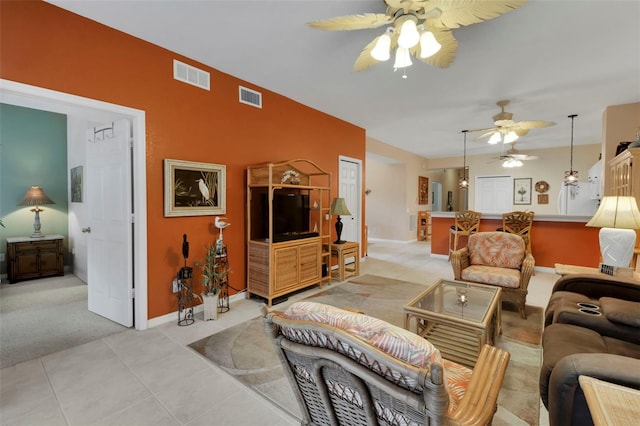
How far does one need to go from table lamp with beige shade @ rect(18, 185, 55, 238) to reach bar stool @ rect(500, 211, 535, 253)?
797cm

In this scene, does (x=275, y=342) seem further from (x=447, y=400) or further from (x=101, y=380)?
(x=101, y=380)

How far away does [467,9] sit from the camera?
5.90ft

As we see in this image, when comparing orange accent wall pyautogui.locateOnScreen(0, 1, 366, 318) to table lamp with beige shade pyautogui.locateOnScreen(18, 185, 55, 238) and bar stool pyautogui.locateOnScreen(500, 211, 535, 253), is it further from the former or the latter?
bar stool pyautogui.locateOnScreen(500, 211, 535, 253)

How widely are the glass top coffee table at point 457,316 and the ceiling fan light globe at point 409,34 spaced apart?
191 cm

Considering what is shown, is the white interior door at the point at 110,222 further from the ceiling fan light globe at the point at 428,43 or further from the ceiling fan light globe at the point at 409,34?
the ceiling fan light globe at the point at 428,43

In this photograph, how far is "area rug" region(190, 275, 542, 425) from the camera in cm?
180

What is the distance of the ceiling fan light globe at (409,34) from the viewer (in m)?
1.82

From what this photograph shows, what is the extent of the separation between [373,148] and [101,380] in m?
6.33

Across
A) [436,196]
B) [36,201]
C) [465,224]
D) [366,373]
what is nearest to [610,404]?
[366,373]

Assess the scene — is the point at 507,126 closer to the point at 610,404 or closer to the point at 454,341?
the point at 454,341

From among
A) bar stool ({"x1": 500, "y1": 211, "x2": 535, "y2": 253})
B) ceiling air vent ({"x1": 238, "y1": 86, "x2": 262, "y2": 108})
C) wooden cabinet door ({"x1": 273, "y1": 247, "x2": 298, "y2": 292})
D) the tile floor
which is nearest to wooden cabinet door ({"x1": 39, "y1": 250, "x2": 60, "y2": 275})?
the tile floor

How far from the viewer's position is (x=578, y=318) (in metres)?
1.90

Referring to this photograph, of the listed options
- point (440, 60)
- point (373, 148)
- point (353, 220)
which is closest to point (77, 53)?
point (440, 60)

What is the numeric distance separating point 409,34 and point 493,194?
8.45m
